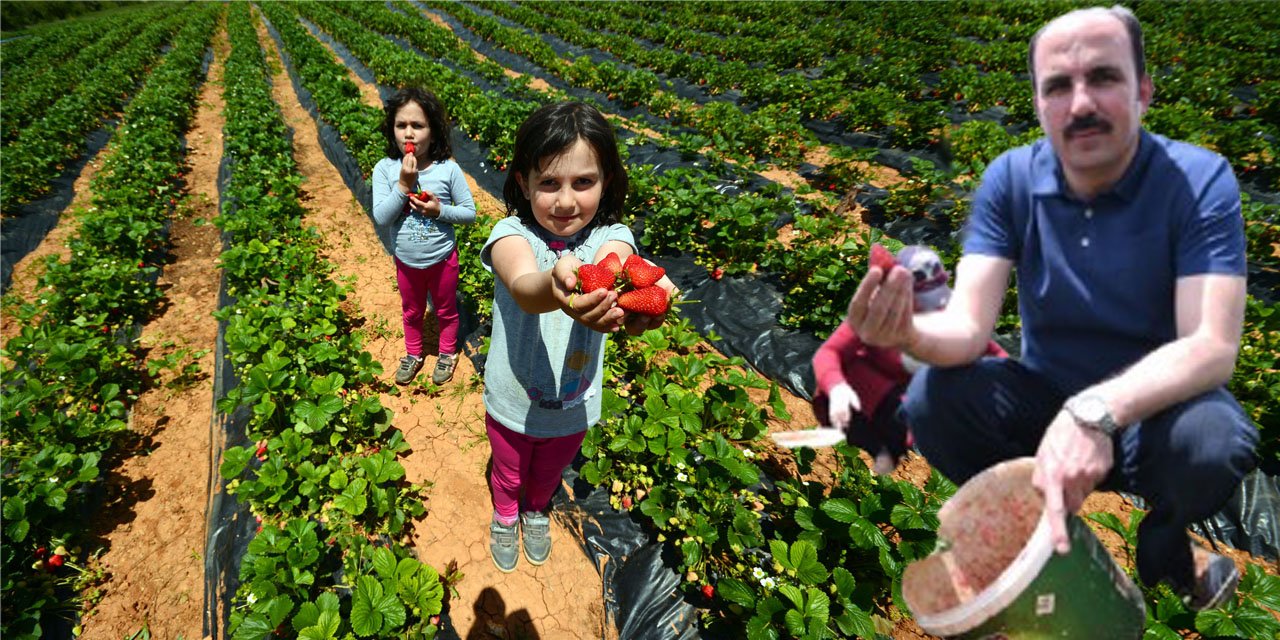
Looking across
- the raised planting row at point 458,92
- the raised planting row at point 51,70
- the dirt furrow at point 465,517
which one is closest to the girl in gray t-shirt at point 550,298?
the dirt furrow at point 465,517

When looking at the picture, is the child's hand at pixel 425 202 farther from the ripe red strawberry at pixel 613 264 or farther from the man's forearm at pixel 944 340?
the man's forearm at pixel 944 340

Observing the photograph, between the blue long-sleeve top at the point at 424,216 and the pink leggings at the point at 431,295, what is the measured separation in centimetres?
14

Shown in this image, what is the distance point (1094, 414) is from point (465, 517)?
3.32 metres

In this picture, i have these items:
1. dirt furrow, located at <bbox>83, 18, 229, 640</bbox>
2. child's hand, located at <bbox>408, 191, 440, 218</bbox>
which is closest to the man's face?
child's hand, located at <bbox>408, 191, 440, 218</bbox>

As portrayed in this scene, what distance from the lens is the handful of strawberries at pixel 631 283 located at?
3.53ft

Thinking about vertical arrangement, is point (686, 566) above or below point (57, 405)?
above

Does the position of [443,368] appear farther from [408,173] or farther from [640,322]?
[640,322]

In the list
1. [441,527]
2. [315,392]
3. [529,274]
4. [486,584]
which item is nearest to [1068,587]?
[529,274]

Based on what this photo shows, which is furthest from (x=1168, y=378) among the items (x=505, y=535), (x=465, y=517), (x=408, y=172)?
(x=465, y=517)

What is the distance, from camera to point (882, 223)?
5.32 metres

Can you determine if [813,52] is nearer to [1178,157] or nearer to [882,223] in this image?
[882,223]

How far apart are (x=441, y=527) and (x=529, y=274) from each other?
98.6 inches

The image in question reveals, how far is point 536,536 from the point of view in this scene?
9.36 feet

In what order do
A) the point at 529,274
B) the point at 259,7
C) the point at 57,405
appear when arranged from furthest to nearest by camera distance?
1. the point at 259,7
2. the point at 57,405
3. the point at 529,274
